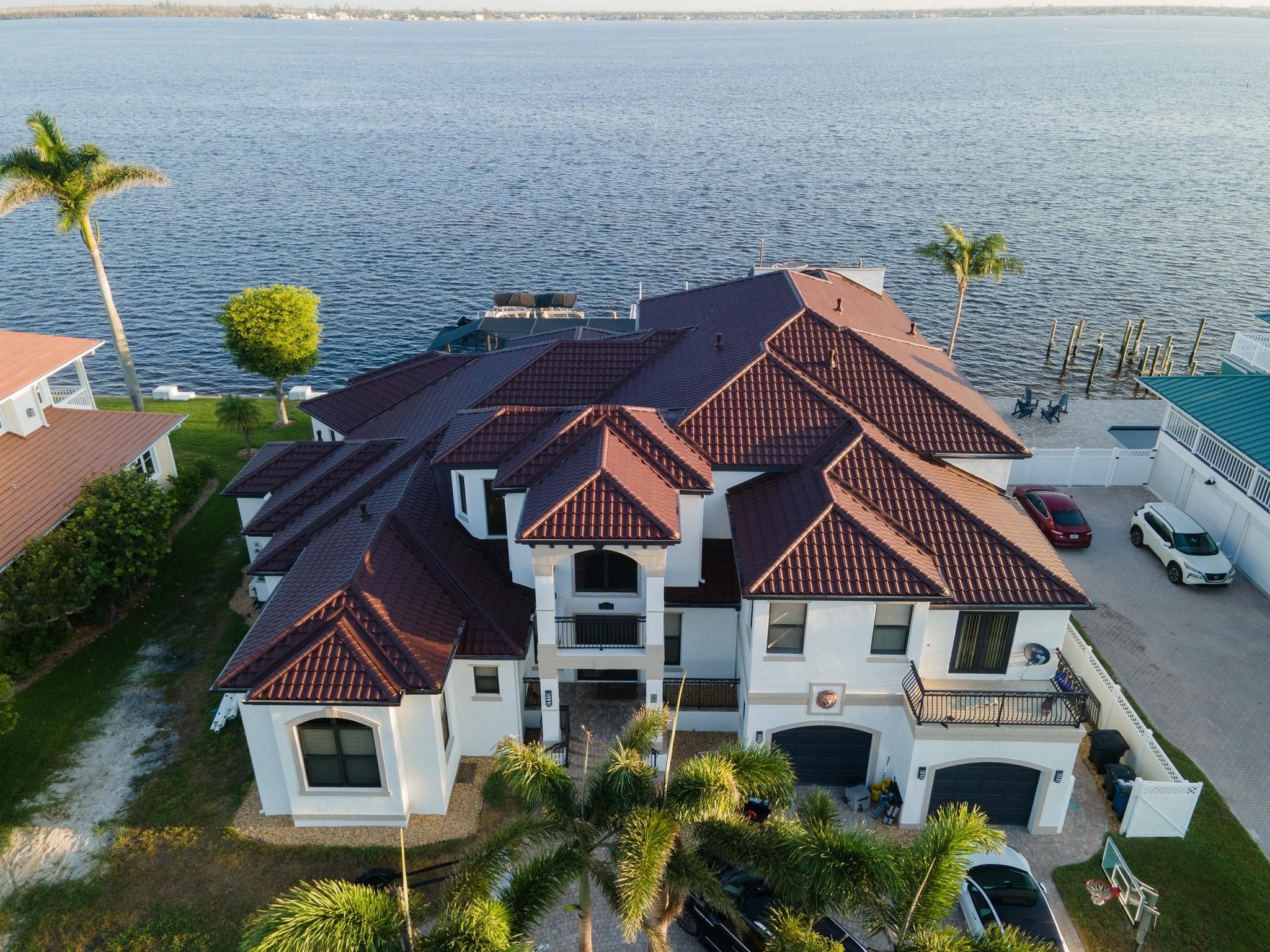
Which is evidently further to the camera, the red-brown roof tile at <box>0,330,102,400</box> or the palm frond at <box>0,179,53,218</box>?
the palm frond at <box>0,179,53,218</box>

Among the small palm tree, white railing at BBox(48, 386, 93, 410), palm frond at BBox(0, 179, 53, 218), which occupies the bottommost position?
the small palm tree

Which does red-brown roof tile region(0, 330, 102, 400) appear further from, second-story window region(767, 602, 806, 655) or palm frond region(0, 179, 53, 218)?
second-story window region(767, 602, 806, 655)

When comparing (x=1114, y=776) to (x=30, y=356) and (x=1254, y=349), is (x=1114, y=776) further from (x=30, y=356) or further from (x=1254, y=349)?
(x=30, y=356)

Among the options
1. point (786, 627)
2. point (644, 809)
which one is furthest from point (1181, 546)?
point (644, 809)

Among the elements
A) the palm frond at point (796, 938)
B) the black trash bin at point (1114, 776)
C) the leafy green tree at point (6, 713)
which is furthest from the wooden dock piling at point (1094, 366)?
the leafy green tree at point (6, 713)

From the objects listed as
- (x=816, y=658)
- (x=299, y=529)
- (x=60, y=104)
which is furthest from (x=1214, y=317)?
(x=60, y=104)

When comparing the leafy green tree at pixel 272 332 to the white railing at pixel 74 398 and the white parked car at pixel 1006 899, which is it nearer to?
the white railing at pixel 74 398

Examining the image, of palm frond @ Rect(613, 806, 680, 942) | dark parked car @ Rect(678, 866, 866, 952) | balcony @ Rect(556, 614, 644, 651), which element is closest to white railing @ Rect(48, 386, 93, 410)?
balcony @ Rect(556, 614, 644, 651)
